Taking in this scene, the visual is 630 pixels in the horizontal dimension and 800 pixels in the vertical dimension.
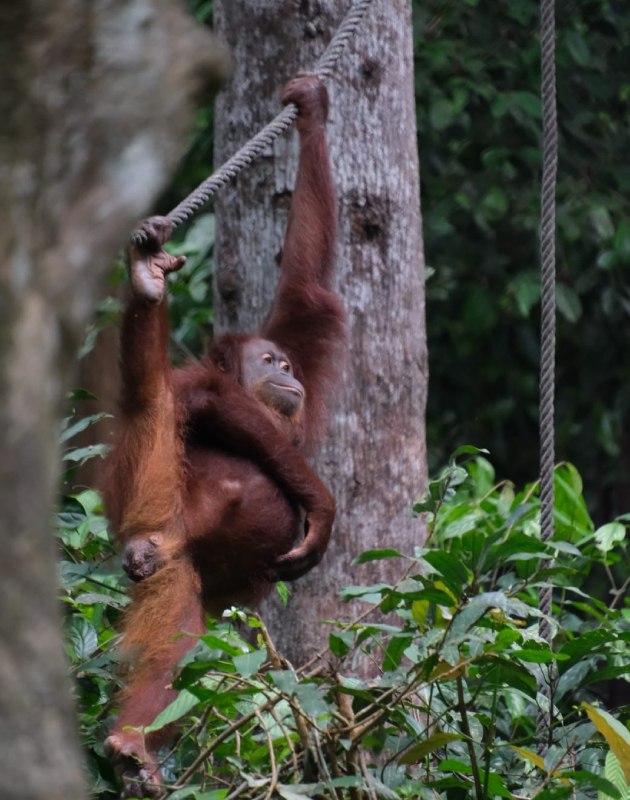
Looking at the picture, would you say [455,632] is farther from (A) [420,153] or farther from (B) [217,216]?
(A) [420,153]

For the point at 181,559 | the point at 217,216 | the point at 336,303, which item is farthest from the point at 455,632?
the point at 217,216

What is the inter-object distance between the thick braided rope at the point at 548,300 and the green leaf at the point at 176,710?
3.58 feet

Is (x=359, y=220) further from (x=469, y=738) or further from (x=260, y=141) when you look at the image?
(x=469, y=738)

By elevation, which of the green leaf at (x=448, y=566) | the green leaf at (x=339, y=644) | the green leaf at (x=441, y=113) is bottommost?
the green leaf at (x=339, y=644)

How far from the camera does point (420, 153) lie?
5.58 metres

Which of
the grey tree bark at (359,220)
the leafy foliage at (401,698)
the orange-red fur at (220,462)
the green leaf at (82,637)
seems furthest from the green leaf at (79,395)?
the grey tree bark at (359,220)

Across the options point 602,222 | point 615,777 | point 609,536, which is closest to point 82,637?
point 615,777

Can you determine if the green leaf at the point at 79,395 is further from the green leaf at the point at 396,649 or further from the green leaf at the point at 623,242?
the green leaf at the point at 623,242

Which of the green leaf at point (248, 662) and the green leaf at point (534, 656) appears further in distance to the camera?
the green leaf at point (534, 656)

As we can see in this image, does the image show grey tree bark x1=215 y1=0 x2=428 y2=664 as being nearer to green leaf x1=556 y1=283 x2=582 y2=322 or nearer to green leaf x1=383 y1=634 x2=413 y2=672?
green leaf x1=383 y1=634 x2=413 y2=672

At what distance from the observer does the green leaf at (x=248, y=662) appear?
6.11 ft

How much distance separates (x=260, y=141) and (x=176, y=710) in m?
1.71

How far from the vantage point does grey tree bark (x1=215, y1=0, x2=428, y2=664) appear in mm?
3514

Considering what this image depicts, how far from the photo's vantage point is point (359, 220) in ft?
11.7
